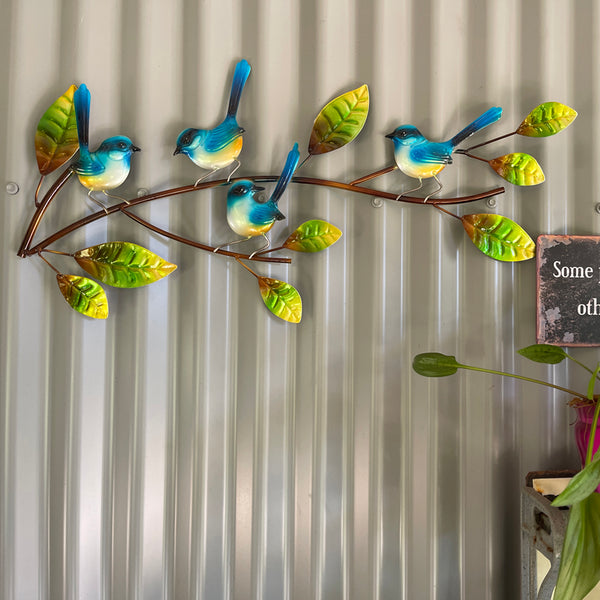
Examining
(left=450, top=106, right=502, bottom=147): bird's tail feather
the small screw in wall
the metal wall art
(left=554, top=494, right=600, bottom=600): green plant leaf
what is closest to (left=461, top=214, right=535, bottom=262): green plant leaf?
the metal wall art

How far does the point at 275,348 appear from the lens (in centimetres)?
113

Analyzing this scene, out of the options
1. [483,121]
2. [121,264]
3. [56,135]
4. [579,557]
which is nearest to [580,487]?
[579,557]

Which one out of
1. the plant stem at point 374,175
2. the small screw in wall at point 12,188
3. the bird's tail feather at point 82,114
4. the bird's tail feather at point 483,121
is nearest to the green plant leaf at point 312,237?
the plant stem at point 374,175

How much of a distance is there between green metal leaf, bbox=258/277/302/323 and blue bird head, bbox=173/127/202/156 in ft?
1.05

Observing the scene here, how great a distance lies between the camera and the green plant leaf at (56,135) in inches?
42.2

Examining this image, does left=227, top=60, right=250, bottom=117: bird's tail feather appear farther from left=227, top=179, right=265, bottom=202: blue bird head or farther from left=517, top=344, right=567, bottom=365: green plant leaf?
left=517, top=344, right=567, bottom=365: green plant leaf

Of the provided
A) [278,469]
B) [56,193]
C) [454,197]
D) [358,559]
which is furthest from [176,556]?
[454,197]

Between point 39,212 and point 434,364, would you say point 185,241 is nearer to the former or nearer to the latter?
point 39,212

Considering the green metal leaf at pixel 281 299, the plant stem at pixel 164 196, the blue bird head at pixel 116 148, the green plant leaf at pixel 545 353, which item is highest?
the blue bird head at pixel 116 148

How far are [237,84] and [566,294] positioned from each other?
0.89m

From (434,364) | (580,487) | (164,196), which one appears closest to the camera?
(580,487)

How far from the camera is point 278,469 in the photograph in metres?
1.12

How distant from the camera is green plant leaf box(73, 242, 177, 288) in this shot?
1.07m

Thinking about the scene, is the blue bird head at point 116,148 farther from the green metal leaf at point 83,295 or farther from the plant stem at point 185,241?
the green metal leaf at point 83,295
